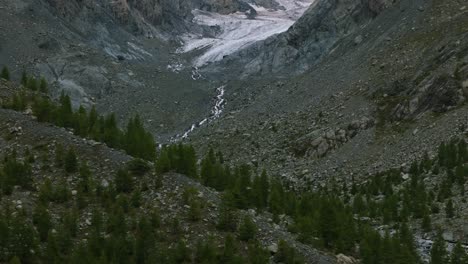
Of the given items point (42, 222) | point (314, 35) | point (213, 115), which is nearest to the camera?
point (42, 222)

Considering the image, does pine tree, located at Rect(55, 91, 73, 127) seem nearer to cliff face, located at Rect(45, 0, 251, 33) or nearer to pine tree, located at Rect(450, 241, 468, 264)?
pine tree, located at Rect(450, 241, 468, 264)

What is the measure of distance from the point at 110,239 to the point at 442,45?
58964 mm

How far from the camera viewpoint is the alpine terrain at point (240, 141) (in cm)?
2367

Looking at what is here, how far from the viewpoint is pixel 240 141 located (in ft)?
251

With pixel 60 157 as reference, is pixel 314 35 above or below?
below

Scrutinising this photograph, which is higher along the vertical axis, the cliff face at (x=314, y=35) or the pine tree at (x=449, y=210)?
the pine tree at (x=449, y=210)

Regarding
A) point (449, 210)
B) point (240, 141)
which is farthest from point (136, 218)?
point (240, 141)

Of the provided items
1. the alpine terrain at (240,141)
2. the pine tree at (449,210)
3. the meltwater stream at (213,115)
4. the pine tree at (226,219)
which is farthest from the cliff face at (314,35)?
the pine tree at (226,219)

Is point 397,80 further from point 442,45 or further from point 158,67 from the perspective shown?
point 158,67

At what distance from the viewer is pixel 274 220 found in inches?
1125

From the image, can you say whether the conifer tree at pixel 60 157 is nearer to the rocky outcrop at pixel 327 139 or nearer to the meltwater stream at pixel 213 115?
the rocky outcrop at pixel 327 139

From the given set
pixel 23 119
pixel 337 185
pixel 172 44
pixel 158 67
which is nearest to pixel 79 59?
pixel 158 67

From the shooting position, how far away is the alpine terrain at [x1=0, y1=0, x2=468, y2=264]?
23672 mm

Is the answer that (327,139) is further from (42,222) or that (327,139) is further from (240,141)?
(42,222)
